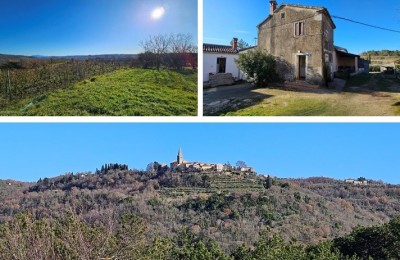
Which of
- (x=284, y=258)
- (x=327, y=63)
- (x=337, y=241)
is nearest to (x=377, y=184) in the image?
(x=337, y=241)

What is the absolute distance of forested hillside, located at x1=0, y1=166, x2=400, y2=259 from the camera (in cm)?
768

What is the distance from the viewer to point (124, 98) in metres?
6.62

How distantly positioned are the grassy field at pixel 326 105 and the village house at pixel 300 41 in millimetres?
511

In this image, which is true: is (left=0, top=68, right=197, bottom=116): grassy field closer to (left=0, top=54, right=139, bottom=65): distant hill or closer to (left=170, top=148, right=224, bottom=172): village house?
(left=0, top=54, right=139, bottom=65): distant hill

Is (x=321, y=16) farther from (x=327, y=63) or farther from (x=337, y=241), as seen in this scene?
(x=337, y=241)

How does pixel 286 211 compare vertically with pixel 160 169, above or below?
below

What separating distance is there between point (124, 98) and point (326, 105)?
240 centimetres

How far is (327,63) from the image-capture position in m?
7.26

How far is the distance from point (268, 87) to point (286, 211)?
27.0 ft

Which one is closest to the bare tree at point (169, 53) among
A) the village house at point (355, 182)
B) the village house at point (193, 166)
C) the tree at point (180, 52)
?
the tree at point (180, 52)

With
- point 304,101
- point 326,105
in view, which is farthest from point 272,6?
point 326,105

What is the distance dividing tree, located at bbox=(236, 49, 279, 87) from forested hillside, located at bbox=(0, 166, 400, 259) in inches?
109

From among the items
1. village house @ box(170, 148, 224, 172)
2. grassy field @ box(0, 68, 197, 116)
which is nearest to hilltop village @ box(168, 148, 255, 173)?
village house @ box(170, 148, 224, 172)

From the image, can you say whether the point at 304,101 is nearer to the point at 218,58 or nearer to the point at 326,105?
the point at 326,105
